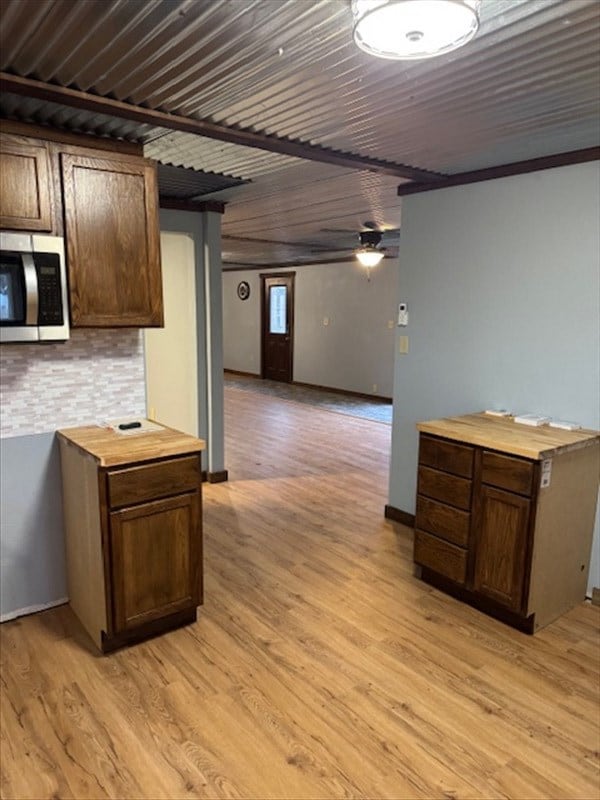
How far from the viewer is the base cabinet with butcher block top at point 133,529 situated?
7.59ft

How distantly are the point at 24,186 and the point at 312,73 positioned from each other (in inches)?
47.6

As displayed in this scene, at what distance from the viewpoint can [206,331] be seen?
14.9ft

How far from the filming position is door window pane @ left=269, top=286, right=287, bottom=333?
34.9ft

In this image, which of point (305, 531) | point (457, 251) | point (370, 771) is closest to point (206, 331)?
point (305, 531)

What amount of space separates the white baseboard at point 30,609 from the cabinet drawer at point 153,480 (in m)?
0.89

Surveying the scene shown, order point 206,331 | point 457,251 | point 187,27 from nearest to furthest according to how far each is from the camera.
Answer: point 187,27 < point 457,251 < point 206,331

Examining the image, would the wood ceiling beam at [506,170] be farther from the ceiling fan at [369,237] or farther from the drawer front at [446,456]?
the ceiling fan at [369,237]

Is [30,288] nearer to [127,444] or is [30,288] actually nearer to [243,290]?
[127,444]

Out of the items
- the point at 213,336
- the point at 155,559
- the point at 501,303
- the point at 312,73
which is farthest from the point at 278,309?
the point at 312,73

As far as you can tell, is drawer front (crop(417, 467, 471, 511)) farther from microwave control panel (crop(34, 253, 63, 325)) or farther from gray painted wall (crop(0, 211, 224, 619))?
microwave control panel (crop(34, 253, 63, 325))

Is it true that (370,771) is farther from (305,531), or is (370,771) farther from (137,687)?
(305,531)

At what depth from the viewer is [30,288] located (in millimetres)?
2201

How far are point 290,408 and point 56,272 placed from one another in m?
6.01

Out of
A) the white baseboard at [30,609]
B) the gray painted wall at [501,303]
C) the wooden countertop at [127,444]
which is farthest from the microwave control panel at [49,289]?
the gray painted wall at [501,303]
